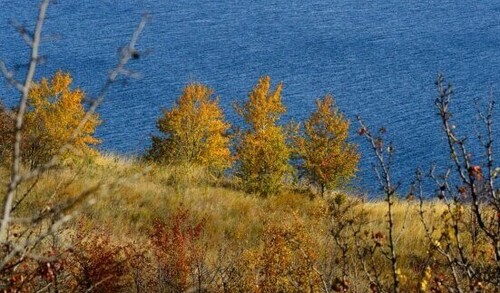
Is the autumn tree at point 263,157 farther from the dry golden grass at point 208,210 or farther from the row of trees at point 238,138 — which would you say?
the dry golden grass at point 208,210

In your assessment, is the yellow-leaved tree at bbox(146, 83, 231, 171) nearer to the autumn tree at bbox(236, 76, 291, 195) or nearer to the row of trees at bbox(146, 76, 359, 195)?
the row of trees at bbox(146, 76, 359, 195)

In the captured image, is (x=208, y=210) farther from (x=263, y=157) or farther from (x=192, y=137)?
(x=192, y=137)

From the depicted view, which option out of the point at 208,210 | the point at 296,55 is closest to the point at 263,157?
the point at 208,210

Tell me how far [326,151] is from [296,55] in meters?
33.1

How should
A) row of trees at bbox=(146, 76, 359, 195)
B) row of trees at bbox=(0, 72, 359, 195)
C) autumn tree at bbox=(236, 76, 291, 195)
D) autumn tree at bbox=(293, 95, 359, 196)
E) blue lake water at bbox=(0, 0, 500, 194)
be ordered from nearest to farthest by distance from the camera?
autumn tree at bbox=(236, 76, 291, 195) → row of trees at bbox=(146, 76, 359, 195) → row of trees at bbox=(0, 72, 359, 195) → autumn tree at bbox=(293, 95, 359, 196) → blue lake water at bbox=(0, 0, 500, 194)

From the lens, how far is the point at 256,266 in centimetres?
1448

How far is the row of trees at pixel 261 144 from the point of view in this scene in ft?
102

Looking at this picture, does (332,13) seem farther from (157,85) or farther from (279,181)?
(279,181)

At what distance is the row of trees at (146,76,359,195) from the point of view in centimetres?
3117

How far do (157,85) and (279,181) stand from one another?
30.6 m

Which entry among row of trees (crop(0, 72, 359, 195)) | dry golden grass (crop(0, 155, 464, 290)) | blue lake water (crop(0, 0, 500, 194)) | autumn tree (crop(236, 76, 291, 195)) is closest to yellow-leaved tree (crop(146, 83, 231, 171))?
row of trees (crop(0, 72, 359, 195))

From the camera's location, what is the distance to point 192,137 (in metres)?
35.7

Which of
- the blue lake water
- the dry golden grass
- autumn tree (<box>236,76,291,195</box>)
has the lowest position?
the dry golden grass

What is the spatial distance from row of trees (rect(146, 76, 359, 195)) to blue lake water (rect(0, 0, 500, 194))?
8823 mm
